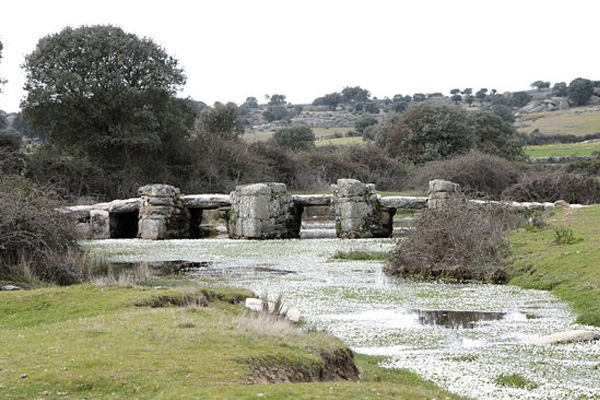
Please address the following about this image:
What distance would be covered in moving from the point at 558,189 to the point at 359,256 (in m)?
21.2

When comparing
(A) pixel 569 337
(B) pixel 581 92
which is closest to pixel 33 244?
(A) pixel 569 337

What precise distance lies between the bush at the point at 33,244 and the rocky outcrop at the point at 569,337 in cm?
1245

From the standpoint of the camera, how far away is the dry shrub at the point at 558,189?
47.8 meters

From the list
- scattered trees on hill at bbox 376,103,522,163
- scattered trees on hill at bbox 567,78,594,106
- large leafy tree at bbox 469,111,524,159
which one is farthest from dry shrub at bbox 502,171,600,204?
scattered trees on hill at bbox 567,78,594,106

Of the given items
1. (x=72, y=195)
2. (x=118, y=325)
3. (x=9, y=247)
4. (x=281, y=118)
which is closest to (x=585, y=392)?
(x=118, y=325)

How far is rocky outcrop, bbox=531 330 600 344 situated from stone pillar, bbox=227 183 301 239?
25246 mm

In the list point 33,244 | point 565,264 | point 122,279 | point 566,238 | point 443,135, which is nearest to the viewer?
point 122,279

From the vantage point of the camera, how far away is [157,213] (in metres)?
40.3

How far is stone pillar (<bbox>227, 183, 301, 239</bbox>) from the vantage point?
4006 centimetres

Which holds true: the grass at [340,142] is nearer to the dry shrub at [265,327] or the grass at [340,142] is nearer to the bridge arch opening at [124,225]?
the bridge arch opening at [124,225]

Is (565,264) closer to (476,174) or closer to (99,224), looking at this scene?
(99,224)

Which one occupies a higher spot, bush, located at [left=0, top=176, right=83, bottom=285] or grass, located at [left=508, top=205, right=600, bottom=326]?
bush, located at [left=0, top=176, right=83, bottom=285]

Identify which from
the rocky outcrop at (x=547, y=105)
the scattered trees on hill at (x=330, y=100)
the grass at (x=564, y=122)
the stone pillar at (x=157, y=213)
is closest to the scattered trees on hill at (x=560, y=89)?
the rocky outcrop at (x=547, y=105)

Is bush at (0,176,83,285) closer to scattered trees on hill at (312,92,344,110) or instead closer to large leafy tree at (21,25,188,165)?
large leafy tree at (21,25,188,165)
